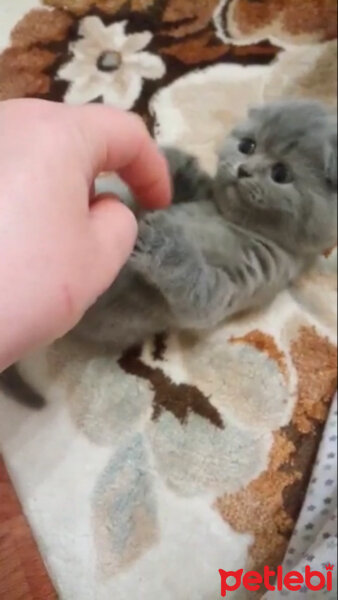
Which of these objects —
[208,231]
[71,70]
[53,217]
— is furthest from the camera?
[208,231]

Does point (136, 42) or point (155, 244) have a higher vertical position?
point (136, 42)

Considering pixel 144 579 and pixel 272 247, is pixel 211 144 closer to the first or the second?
pixel 272 247

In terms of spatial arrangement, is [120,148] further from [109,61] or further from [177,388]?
[177,388]

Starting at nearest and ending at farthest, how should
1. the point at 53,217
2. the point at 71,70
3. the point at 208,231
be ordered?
1. the point at 53,217
2. the point at 71,70
3. the point at 208,231

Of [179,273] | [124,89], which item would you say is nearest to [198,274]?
[179,273]

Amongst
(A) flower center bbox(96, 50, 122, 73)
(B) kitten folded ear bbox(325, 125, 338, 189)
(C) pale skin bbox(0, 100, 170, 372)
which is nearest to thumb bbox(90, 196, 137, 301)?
(C) pale skin bbox(0, 100, 170, 372)

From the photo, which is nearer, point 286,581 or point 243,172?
point 286,581
